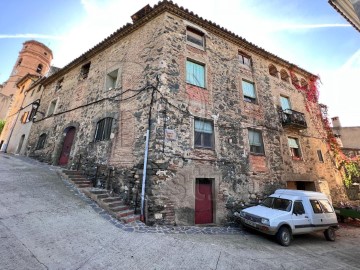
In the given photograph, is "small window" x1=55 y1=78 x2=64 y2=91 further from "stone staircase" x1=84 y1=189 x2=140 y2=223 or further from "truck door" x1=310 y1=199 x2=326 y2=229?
"truck door" x1=310 y1=199 x2=326 y2=229

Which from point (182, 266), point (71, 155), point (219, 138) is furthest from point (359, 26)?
point (71, 155)

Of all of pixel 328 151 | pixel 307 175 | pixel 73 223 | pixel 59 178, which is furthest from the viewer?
pixel 328 151

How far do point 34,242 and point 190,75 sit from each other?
810 cm

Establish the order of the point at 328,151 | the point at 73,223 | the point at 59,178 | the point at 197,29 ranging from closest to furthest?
the point at 73,223 < the point at 59,178 < the point at 197,29 < the point at 328,151

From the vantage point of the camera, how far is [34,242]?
3721 mm

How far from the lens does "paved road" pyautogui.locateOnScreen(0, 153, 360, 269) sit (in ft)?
11.4

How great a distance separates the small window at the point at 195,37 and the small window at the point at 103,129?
19.5ft

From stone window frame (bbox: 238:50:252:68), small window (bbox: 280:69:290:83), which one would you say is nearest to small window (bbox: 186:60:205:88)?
stone window frame (bbox: 238:50:252:68)

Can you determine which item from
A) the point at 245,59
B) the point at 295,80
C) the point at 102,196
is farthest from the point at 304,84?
the point at 102,196

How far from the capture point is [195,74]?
913 centimetres

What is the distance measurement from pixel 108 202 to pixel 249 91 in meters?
9.53

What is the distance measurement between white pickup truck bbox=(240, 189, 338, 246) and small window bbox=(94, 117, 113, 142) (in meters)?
7.01

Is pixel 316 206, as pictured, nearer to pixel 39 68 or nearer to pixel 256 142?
pixel 256 142

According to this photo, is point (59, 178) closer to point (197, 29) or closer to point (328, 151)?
point (197, 29)
